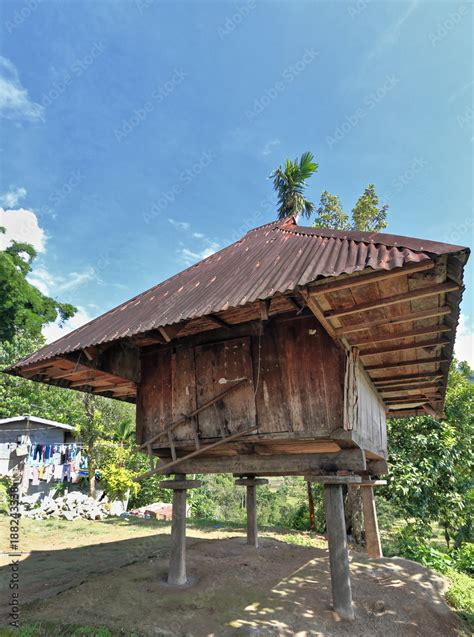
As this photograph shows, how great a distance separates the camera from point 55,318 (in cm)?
3562

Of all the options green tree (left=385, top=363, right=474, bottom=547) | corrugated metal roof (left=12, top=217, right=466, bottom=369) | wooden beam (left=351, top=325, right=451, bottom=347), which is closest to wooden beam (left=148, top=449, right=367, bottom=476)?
wooden beam (left=351, top=325, right=451, bottom=347)

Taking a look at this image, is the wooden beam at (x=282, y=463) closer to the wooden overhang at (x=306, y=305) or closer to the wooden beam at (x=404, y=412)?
the wooden overhang at (x=306, y=305)

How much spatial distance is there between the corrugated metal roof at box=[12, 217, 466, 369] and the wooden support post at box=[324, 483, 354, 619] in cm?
345

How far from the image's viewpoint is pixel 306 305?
17.5 ft

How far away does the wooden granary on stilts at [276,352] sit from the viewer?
14.6 feet

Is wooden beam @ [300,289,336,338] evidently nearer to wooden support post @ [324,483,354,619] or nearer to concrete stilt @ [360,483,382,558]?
wooden support post @ [324,483,354,619]

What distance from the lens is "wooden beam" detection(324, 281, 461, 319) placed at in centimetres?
400

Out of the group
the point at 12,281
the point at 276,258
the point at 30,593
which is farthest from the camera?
the point at 12,281

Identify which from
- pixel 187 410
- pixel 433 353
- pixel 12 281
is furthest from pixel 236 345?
pixel 12 281

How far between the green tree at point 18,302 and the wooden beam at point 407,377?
29725mm

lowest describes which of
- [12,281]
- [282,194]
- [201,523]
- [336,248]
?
[201,523]

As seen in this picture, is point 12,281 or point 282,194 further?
point 12,281

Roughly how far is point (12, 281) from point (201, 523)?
2578cm

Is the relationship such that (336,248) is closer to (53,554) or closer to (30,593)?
(30,593)
